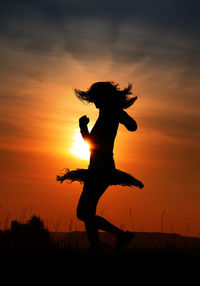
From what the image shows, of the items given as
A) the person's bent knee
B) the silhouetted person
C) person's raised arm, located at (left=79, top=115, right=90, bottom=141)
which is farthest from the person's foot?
person's raised arm, located at (left=79, top=115, right=90, bottom=141)

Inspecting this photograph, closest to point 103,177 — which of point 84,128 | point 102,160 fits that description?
point 102,160

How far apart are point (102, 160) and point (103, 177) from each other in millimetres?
340

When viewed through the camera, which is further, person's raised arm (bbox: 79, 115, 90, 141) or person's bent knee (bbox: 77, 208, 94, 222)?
person's raised arm (bbox: 79, 115, 90, 141)

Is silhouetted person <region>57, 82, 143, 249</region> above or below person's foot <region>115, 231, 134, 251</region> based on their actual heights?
above

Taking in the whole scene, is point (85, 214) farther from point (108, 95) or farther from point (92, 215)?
point (108, 95)

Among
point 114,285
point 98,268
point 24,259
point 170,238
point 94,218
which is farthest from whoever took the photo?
point 170,238

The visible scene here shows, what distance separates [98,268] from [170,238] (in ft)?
10.7

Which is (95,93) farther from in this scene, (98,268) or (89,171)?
(98,268)

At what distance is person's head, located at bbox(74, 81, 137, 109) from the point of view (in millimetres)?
9523

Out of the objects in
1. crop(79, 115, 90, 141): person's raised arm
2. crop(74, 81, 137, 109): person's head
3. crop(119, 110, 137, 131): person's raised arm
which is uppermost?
crop(74, 81, 137, 109): person's head

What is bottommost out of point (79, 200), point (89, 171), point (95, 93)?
point (79, 200)

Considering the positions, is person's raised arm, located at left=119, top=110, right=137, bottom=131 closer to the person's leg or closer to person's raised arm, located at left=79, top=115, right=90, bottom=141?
person's raised arm, located at left=79, top=115, right=90, bottom=141

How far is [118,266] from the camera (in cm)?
672

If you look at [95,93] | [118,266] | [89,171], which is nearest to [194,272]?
[118,266]
